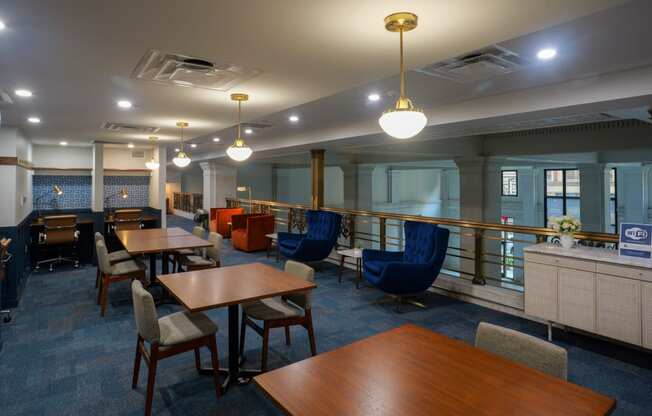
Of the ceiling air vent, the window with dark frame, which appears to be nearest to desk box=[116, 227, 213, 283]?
the ceiling air vent

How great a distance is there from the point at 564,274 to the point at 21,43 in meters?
4.54

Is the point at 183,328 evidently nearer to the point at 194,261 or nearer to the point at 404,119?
the point at 404,119

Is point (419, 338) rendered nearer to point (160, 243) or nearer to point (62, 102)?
point (160, 243)

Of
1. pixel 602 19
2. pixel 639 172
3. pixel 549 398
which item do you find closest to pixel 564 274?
pixel 602 19

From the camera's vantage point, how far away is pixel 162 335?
2.66 metres

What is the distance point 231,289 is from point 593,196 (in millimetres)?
10459

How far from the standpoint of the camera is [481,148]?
8.73 m

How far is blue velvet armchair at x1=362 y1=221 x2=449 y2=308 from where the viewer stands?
4.43m

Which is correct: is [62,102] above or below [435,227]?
above

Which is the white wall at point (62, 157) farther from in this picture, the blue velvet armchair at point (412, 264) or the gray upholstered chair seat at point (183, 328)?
the gray upholstered chair seat at point (183, 328)

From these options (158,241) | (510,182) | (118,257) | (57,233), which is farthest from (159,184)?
(510,182)

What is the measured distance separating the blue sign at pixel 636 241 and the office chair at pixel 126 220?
23.7 feet

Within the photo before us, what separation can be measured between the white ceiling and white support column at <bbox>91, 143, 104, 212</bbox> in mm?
3340

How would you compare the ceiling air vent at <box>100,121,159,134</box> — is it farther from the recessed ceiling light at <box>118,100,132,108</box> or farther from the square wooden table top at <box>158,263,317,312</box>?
the square wooden table top at <box>158,263,317,312</box>
